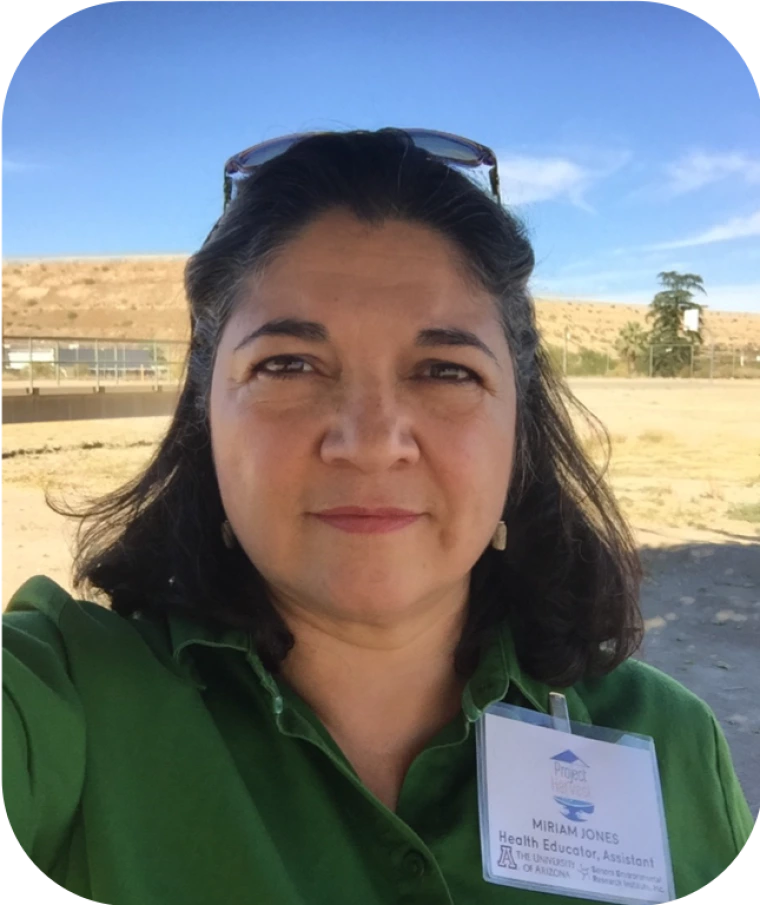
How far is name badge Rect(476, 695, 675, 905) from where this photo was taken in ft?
2.97

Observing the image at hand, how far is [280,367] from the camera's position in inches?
34.9

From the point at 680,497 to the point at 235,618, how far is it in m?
3.11

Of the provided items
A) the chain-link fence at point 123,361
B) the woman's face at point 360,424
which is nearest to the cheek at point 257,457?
the woman's face at point 360,424

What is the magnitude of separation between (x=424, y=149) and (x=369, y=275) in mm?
243

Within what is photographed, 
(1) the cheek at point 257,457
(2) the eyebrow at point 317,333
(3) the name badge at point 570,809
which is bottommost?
(3) the name badge at point 570,809

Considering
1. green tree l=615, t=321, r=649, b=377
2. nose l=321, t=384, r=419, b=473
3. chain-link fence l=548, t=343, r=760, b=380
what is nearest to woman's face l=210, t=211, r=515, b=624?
nose l=321, t=384, r=419, b=473

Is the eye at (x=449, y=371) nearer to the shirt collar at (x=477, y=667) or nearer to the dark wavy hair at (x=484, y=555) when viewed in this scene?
the dark wavy hair at (x=484, y=555)

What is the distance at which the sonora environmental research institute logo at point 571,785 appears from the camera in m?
0.96

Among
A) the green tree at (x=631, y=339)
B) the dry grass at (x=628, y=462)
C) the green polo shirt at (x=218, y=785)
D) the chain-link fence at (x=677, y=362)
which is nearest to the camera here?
the green polo shirt at (x=218, y=785)

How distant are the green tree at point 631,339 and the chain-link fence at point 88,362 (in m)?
1.50

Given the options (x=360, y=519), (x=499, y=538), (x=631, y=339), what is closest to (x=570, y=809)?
(x=499, y=538)

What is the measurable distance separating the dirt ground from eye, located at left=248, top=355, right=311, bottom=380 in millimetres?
350

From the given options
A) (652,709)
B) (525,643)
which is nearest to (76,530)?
(525,643)

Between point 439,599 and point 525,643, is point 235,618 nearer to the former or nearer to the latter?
point 439,599
